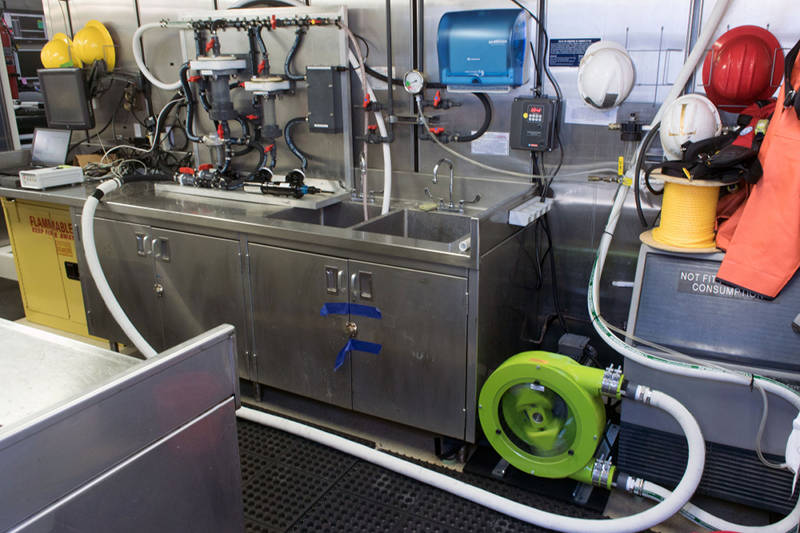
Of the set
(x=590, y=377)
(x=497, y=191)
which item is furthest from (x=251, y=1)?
(x=590, y=377)

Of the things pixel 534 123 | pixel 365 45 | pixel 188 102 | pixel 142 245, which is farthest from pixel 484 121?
pixel 142 245

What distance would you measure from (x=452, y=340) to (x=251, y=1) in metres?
2.08

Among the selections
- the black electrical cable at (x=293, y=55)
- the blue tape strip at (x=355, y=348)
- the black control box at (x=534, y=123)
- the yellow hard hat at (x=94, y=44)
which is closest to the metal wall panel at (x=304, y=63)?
the black electrical cable at (x=293, y=55)

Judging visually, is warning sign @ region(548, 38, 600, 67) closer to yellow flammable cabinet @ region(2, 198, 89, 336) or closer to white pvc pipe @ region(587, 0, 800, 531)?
white pvc pipe @ region(587, 0, 800, 531)

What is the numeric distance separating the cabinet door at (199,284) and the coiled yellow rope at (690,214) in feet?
5.79

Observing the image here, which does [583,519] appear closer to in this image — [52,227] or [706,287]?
[706,287]

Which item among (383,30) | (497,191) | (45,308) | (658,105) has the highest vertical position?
(383,30)

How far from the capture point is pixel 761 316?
2096 mm

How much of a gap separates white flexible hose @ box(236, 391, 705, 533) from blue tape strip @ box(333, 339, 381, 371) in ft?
1.16

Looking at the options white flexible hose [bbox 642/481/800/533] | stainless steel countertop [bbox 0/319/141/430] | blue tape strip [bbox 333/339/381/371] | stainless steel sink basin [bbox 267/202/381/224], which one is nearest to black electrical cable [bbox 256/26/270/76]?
stainless steel sink basin [bbox 267/202/381/224]

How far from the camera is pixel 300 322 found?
279cm

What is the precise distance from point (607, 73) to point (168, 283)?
217 cm

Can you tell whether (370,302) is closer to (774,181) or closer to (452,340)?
(452,340)

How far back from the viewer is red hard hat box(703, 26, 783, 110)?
2.22 metres
